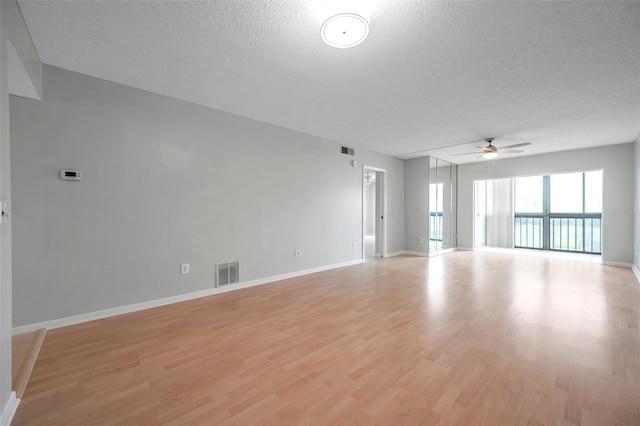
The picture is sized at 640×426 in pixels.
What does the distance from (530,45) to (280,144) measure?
3292 mm

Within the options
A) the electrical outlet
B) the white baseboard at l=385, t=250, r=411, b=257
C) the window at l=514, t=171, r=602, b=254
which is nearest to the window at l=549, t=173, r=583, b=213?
the window at l=514, t=171, r=602, b=254

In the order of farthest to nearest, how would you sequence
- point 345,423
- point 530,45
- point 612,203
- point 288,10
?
point 612,203, point 530,45, point 288,10, point 345,423

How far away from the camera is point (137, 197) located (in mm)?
3014

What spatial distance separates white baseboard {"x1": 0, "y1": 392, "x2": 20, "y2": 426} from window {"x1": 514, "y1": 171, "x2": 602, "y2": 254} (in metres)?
10.2

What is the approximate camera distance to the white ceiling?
183cm

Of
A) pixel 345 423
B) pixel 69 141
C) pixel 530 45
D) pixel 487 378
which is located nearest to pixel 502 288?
pixel 487 378

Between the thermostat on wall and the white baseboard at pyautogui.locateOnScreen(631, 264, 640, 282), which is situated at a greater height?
the thermostat on wall

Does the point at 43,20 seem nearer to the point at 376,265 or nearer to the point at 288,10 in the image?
the point at 288,10

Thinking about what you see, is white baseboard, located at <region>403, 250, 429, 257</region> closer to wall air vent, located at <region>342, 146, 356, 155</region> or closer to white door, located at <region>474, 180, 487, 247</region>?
white door, located at <region>474, 180, 487, 247</region>

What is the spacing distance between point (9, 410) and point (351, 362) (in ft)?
6.77

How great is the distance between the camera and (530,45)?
7.05 feet

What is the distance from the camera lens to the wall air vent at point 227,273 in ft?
12.0

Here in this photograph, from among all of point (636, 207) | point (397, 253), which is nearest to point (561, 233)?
point (636, 207)

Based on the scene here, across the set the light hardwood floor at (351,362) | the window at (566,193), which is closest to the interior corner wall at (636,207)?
the light hardwood floor at (351,362)
